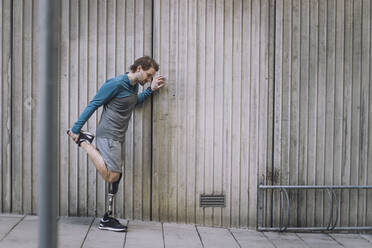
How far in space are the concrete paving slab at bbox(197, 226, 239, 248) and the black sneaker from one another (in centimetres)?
102

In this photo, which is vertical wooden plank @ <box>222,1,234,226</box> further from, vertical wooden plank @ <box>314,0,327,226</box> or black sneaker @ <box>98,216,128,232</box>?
black sneaker @ <box>98,216,128,232</box>

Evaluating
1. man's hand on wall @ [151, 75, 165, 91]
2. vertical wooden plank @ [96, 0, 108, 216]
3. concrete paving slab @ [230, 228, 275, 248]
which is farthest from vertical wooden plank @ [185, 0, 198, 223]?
vertical wooden plank @ [96, 0, 108, 216]

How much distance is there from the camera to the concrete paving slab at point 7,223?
5984 mm

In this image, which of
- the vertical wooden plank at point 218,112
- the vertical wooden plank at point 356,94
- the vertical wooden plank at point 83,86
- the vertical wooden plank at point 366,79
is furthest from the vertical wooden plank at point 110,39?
the vertical wooden plank at point 366,79

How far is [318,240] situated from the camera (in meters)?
6.74

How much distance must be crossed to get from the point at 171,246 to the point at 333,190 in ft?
8.42

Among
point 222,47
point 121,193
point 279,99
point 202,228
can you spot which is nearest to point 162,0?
point 222,47

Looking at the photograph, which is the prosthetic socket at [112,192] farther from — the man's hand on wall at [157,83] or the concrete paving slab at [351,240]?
the concrete paving slab at [351,240]

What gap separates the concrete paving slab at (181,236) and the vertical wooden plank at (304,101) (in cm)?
160

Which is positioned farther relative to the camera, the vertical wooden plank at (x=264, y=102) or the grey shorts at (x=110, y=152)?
the vertical wooden plank at (x=264, y=102)

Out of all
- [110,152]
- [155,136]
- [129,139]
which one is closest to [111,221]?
[110,152]

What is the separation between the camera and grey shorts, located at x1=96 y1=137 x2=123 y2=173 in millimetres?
6188

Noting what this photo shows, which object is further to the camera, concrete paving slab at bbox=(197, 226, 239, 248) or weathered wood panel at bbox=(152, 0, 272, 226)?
weathered wood panel at bbox=(152, 0, 272, 226)

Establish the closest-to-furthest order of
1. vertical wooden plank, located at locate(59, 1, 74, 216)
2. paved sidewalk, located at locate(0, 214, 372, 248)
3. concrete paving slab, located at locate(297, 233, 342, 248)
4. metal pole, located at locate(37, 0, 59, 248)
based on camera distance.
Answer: metal pole, located at locate(37, 0, 59, 248) → paved sidewalk, located at locate(0, 214, 372, 248) → concrete paving slab, located at locate(297, 233, 342, 248) → vertical wooden plank, located at locate(59, 1, 74, 216)
